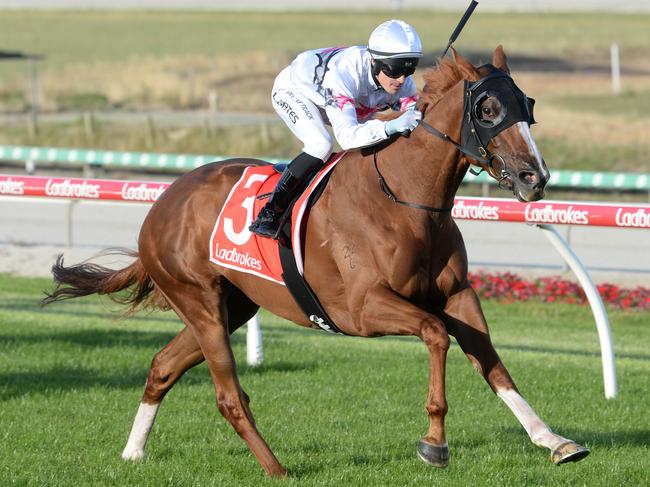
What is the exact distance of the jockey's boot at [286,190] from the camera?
5941 mm

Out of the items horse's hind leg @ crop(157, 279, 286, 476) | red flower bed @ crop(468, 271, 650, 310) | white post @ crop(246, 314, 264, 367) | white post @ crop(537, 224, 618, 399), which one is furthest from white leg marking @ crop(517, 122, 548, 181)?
red flower bed @ crop(468, 271, 650, 310)

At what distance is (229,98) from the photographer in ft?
108

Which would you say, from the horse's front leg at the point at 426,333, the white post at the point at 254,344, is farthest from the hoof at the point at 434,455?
the white post at the point at 254,344

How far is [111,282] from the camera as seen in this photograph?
696 centimetres

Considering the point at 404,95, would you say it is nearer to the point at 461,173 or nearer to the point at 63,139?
the point at 461,173

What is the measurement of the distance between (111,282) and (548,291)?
6290 mm

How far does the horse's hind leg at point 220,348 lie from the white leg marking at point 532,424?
3.56ft

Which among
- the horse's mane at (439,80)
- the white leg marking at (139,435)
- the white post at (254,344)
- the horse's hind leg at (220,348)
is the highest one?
the horse's mane at (439,80)

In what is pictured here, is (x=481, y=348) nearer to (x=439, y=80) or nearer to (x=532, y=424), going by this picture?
(x=532, y=424)

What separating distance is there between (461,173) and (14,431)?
2.81 meters

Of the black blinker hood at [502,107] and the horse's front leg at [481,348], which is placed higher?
the black blinker hood at [502,107]

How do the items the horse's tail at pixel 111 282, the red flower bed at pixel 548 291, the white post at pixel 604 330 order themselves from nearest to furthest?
the horse's tail at pixel 111 282 → the white post at pixel 604 330 → the red flower bed at pixel 548 291

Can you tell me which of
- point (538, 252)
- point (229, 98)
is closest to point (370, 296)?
point (538, 252)

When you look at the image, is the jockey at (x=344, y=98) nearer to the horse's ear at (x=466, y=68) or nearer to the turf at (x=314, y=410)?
the horse's ear at (x=466, y=68)
